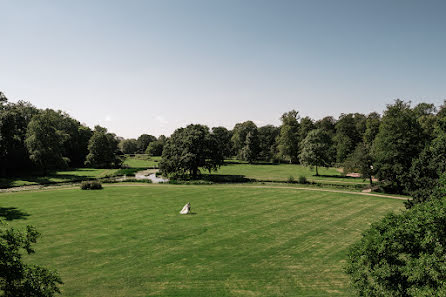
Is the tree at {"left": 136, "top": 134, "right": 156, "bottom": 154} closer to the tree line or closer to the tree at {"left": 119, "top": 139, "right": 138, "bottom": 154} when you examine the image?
the tree at {"left": 119, "top": 139, "right": 138, "bottom": 154}

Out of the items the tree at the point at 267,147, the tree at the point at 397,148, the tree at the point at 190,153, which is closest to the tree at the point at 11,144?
the tree at the point at 190,153

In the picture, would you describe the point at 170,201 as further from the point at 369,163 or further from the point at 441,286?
the point at 369,163

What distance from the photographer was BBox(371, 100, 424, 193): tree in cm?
4475

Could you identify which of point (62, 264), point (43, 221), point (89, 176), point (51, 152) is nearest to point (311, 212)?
point (62, 264)

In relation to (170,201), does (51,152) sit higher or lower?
higher

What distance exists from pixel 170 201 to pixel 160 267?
65.5ft

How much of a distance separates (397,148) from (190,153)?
1639 inches

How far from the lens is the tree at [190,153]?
209 ft

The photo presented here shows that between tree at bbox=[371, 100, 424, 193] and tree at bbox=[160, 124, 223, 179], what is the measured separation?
36517 mm

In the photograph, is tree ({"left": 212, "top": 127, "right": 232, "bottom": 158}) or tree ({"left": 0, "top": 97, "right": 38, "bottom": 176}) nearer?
tree ({"left": 0, "top": 97, "right": 38, "bottom": 176})

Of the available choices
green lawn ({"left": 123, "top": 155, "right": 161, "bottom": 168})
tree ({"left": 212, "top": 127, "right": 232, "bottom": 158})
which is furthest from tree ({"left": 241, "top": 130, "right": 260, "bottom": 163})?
green lawn ({"left": 123, "top": 155, "right": 161, "bottom": 168})

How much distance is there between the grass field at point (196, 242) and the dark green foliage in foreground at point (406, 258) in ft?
17.0

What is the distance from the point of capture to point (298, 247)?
2158cm

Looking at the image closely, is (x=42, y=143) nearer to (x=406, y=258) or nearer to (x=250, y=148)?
(x=250, y=148)
